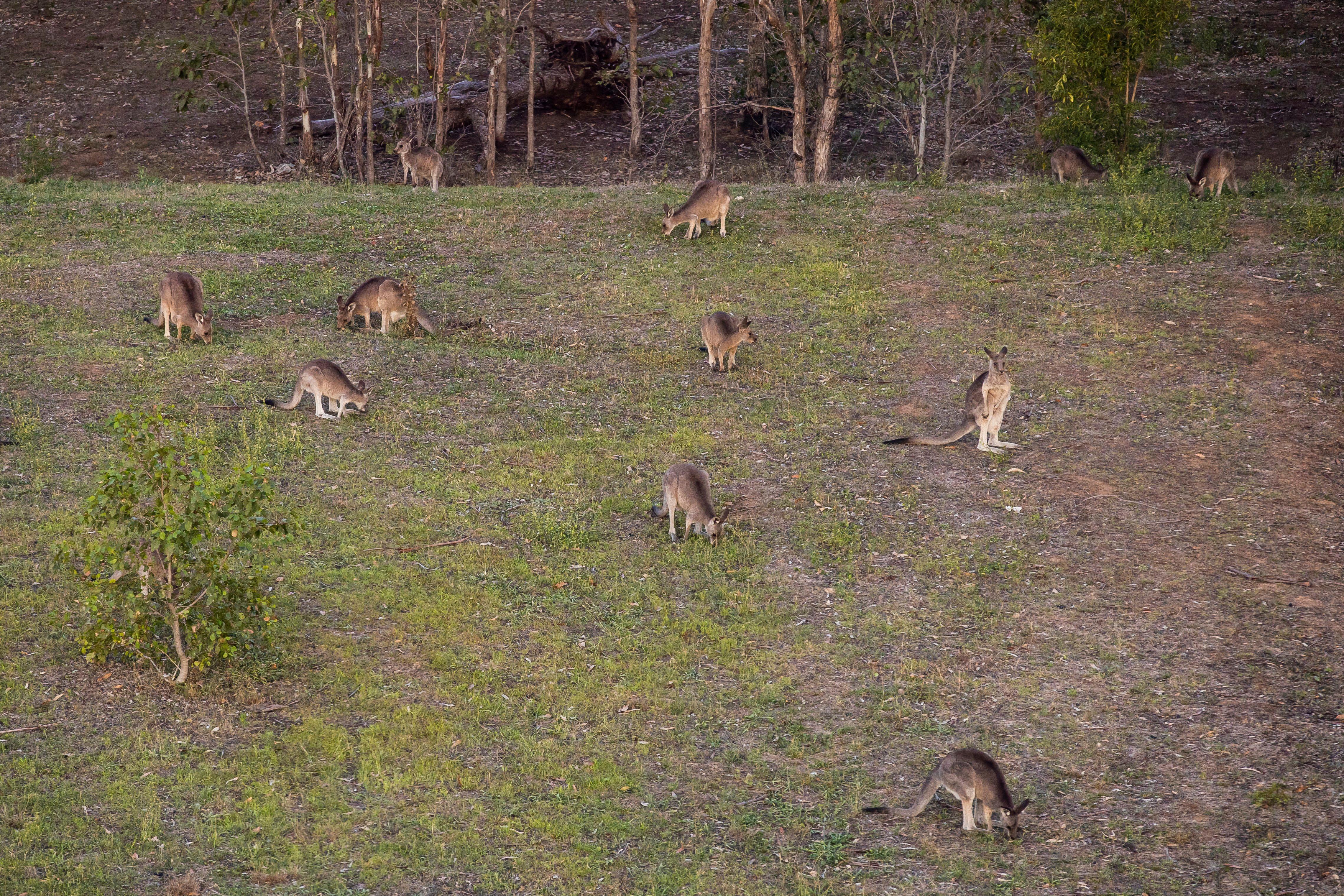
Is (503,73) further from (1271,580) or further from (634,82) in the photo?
(1271,580)

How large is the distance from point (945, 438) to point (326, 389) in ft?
23.5

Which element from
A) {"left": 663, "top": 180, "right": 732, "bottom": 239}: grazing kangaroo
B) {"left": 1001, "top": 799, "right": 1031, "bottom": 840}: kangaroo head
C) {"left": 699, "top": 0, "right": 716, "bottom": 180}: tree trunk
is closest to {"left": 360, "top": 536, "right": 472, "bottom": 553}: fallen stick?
{"left": 1001, "top": 799, "right": 1031, "bottom": 840}: kangaroo head

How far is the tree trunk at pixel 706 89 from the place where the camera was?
92.8 feet

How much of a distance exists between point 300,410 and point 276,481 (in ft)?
6.94

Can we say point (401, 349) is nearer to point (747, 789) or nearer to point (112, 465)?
point (112, 465)

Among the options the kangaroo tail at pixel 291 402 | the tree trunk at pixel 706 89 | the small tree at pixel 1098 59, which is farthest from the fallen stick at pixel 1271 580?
the tree trunk at pixel 706 89

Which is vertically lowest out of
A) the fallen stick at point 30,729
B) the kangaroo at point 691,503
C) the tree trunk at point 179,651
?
the fallen stick at point 30,729

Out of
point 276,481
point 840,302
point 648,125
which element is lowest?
point 276,481

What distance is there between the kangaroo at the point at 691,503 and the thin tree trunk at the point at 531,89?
2095 cm

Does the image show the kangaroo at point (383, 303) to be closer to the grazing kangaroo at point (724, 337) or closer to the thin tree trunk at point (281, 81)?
the grazing kangaroo at point (724, 337)

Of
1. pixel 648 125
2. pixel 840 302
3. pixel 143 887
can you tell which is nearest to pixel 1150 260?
pixel 840 302

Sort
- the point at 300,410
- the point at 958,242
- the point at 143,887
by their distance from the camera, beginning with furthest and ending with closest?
the point at 958,242
the point at 300,410
the point at 143,887

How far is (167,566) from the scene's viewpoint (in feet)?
33.5

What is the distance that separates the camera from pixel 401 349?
57.4 ft
